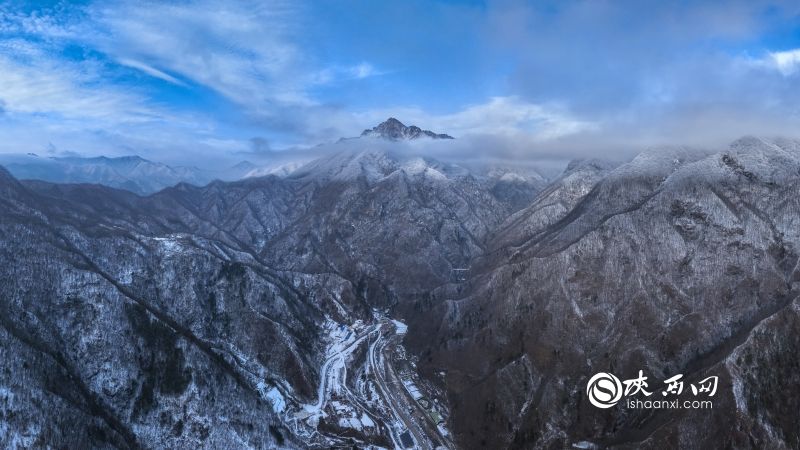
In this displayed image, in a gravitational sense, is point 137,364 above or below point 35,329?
below

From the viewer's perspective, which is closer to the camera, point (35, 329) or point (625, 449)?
point (625, 449)

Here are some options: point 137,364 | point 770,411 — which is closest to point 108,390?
point 137,364

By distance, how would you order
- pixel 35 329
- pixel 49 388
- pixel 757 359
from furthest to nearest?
pixel 35 329, pixel 757 359, pixel 49 388

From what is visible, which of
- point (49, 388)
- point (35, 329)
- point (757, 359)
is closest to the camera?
point (49, 388)

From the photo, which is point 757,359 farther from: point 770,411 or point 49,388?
point 49,388

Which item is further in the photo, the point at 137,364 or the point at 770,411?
the point at 137,364

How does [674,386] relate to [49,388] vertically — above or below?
below

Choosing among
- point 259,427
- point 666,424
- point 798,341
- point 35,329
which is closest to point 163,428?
point 259,427

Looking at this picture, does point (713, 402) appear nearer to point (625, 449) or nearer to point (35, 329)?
point (625, 449)

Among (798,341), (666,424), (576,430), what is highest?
(798,341)
